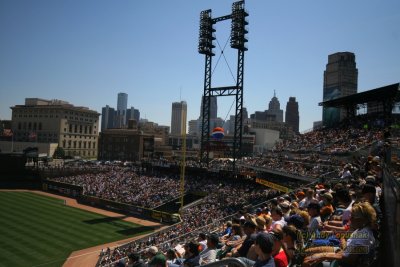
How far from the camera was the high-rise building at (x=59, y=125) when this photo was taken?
11569 centimetres

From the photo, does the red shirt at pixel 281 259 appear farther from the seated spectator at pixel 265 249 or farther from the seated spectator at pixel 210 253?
the seated spectator at pixel 210 253

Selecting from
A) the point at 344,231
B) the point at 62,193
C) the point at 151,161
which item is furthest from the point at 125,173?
the point at 344,231

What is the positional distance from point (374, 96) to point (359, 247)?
39.0m

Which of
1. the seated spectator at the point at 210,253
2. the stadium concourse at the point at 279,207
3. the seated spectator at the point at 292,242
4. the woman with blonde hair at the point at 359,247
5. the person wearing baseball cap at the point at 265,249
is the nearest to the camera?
the woman with blonde hair at the point at 359,247

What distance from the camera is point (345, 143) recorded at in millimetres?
33500

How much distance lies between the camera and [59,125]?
115 m

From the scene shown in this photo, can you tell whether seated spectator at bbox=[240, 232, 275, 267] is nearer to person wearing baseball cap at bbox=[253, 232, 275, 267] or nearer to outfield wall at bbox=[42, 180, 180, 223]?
person wearing baseball cap at bbox=[253, 232, 275, 267]

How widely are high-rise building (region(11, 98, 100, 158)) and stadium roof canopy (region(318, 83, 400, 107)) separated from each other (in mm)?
94428

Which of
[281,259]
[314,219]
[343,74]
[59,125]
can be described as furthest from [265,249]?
[343,74]

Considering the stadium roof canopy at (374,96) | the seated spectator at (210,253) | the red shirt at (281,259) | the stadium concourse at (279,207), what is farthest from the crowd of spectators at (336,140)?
the red shirt at (281,259)

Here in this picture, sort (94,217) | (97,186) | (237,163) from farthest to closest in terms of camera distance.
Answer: (97,186), (237,163), (94,217)

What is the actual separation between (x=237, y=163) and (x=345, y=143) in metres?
14.5

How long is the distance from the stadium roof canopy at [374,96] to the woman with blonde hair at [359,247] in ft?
114

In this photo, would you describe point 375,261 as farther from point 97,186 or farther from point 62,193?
point 62,193
